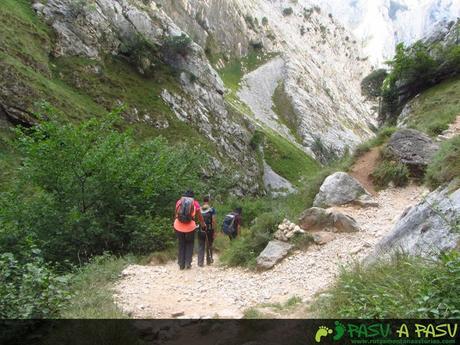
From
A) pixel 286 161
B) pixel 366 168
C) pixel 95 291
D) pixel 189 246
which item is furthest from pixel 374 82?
pixel 95 291

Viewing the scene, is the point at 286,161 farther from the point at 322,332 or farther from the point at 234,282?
the point at 322,332

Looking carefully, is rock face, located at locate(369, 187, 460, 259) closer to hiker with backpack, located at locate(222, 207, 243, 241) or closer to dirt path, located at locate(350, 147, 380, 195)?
hiker with backpack, located at locate(222, 207, 243, 241)

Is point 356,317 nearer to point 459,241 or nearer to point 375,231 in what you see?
point 459,241

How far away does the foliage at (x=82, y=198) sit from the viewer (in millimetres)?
11758

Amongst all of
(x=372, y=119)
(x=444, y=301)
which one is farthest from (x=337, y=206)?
(x=372, y=119)

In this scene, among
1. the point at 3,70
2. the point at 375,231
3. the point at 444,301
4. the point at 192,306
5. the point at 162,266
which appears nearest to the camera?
the point at 444,301

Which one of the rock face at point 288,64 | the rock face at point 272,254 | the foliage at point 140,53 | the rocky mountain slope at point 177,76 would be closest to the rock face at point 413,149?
the rock face at point 272,254

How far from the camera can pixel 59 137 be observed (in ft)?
41.7

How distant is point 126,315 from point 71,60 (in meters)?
35.5

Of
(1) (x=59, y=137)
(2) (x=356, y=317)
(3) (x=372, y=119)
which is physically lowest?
(2) (x=356, y=317)

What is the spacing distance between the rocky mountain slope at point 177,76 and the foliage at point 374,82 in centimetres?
1523

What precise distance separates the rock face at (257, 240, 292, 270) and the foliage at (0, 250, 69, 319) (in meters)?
4.27

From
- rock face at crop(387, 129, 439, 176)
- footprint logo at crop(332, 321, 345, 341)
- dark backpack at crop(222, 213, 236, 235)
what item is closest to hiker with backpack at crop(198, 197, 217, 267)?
dark backpack at crop(222, 213, 236, 235)

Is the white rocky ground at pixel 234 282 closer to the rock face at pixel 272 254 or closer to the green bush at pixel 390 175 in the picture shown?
the rock face at pixel 272 254
